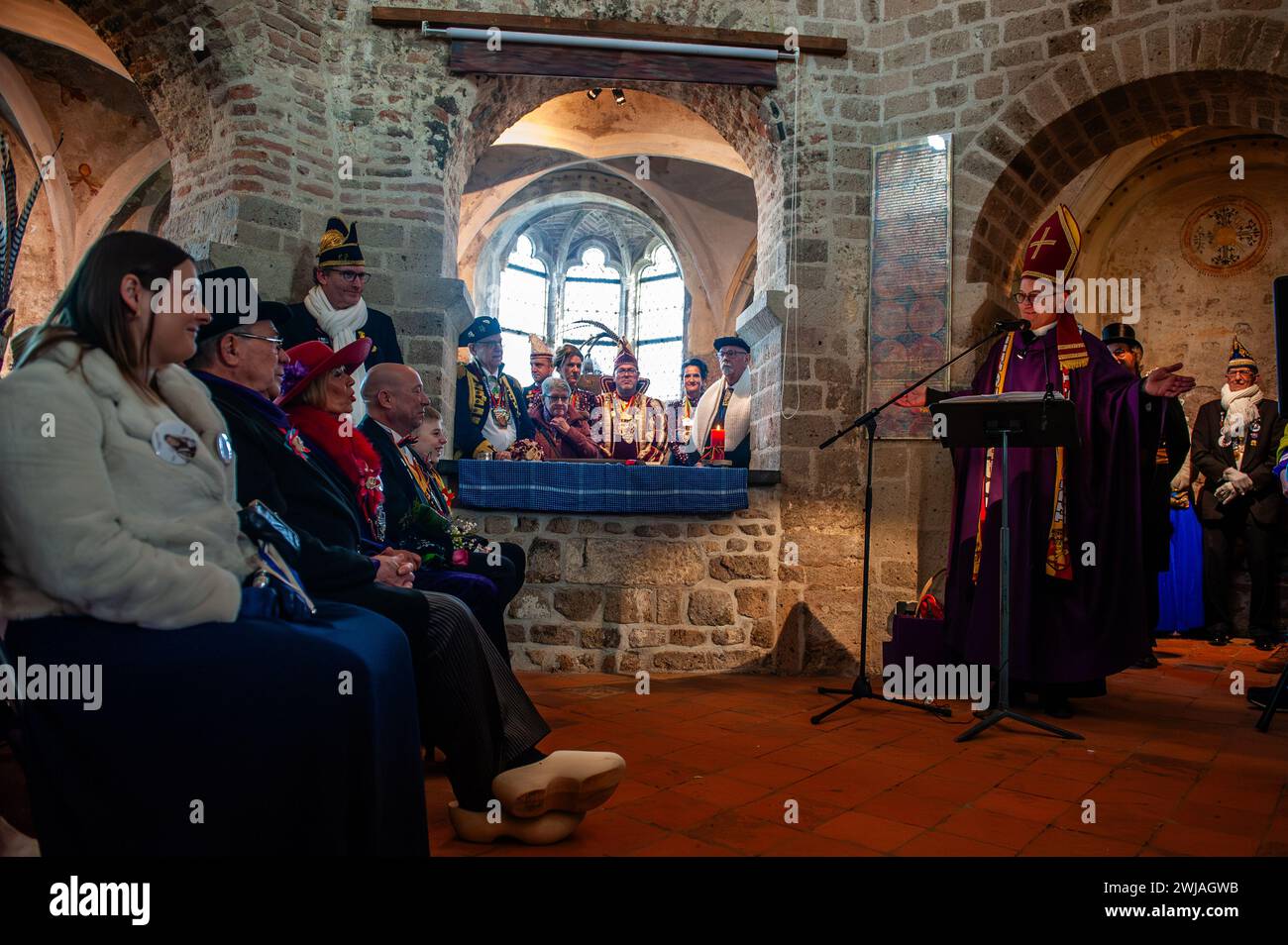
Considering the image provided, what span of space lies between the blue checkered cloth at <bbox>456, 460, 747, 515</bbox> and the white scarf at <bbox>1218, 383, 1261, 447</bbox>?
468 cm

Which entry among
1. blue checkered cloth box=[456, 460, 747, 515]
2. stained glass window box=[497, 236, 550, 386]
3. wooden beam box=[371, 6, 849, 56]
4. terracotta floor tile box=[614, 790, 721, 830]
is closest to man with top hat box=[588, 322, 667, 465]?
blue checkered cloth box=[456, 460, 747, 515]

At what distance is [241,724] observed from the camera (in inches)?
60.2

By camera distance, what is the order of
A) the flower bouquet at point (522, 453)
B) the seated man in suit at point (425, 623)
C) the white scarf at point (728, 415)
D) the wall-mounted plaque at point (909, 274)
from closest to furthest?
1. the seated man in suit at point (425, 623)
2. the wall-mounted plaque at point (909, 274)
3. the flower bouquet at point (522, 453)
4. the white scarf at point (728, 415)

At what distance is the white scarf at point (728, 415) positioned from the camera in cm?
669

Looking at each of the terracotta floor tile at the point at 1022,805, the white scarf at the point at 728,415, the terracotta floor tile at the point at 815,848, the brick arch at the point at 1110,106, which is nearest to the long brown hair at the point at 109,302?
the terracotta floor tile at the point at 815,848

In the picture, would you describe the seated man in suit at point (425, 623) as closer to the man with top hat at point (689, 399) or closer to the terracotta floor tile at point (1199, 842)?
the terracotta floor tile at point (1199, 842)

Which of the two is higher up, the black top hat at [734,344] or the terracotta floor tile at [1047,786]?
the black top hat at [734,344]

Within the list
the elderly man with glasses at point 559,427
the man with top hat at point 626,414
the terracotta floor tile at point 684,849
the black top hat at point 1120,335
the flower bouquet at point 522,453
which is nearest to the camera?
Answer: the terracotta floor tile at point 684,849

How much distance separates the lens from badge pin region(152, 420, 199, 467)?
1547mm

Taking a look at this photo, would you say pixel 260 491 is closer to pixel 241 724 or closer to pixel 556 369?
pixel 241 724

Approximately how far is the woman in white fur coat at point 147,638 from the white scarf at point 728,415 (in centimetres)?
516

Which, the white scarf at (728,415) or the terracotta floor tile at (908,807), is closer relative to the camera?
the terracotta floor tile at (908,807)
